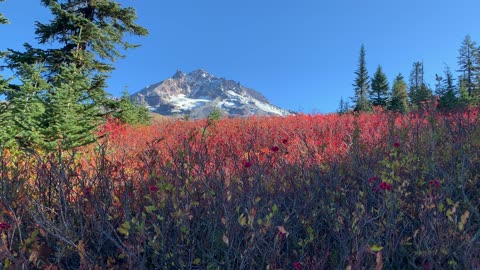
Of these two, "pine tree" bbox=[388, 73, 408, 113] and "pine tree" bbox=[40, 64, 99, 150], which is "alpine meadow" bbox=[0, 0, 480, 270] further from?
"pine tree" bbox=[388, 73, 408, 113]

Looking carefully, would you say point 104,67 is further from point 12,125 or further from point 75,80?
point 12,125

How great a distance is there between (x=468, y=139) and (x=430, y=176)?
1.52 m

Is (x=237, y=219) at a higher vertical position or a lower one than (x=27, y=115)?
lower

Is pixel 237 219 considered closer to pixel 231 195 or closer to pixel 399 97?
pixel 231 195

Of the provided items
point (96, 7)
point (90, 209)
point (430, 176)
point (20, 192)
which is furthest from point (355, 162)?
point (96, 7)

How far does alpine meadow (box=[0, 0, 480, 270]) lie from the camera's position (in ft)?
6.09

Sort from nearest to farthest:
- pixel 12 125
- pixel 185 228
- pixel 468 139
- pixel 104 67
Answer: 1. pixel 185 228
2. pixel 468 139
3. pixel 12 125
4. pixel 104 67

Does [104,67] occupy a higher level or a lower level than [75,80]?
higher

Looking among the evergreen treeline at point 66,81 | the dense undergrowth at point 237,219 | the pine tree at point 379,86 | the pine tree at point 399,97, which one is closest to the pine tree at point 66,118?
the evergreen treeline at point 66,81

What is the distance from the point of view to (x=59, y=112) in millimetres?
8203

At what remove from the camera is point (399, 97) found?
96.4 ft

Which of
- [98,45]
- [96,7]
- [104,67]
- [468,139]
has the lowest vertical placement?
[468,139]

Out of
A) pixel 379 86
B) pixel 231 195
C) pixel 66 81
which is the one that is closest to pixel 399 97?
pixel 379 86

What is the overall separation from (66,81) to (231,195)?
10.2 metres
